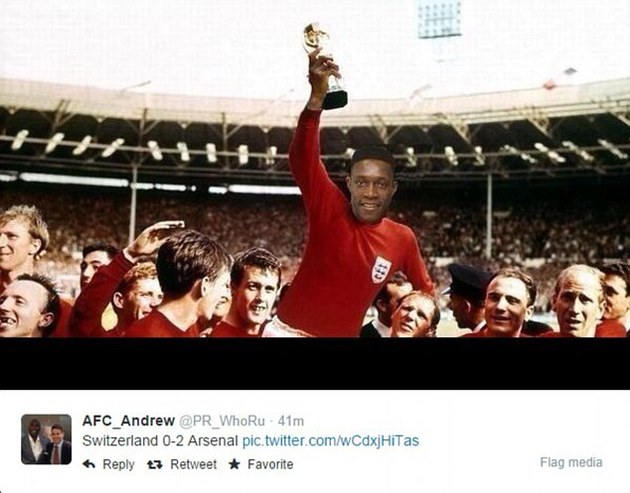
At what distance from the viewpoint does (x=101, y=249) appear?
210cm

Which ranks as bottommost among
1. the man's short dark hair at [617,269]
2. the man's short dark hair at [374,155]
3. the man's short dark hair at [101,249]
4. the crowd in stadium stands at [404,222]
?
the man's short dark hair at [617,269]

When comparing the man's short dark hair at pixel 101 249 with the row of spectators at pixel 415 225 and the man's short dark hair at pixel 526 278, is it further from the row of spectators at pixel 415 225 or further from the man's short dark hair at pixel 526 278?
the man's short dark hair at pixel 526 278

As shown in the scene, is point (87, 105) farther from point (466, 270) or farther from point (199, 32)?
point (466, 270)

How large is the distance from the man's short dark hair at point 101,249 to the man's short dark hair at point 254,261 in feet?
1.09

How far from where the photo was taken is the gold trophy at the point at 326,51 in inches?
82.4

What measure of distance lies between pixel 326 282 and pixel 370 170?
0.34 metres
